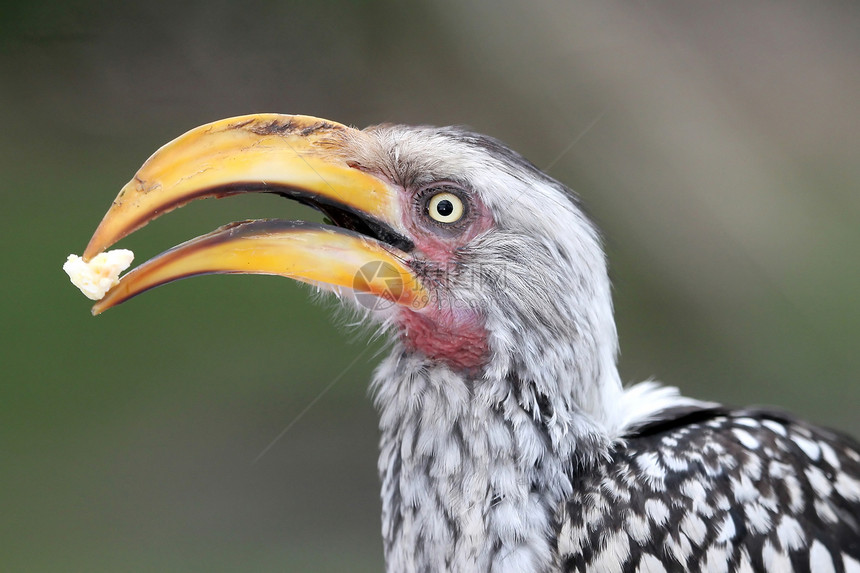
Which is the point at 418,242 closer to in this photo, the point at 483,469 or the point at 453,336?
the point at 453,336

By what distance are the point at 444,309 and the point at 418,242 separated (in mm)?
194

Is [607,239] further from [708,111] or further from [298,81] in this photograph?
[298,81]

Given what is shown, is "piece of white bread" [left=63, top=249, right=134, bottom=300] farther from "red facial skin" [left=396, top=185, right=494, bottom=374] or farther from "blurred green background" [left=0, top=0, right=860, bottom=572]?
"blurred green background" [left=0, top=0, right=860, bottom=572]

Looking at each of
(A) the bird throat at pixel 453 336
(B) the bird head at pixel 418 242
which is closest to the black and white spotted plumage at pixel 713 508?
(B) the bird head at pixel 418 242

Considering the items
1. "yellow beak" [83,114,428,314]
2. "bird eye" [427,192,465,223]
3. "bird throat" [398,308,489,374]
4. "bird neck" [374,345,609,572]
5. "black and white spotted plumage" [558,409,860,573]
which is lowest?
"black and white spotted plumage" [558,409,860,573]

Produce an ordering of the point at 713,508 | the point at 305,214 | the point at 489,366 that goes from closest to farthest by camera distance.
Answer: the point at 713,508
the point at 489,366
the point at 305,214

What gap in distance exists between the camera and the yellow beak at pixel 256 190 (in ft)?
6.44

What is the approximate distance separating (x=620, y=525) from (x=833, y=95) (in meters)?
5.57

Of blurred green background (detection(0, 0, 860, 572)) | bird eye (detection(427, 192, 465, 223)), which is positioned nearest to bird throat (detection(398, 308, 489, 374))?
bird eye (detection(427, 192, 465, 223))

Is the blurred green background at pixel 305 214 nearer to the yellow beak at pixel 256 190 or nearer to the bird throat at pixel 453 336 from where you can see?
the bird throat at pixel 453 336

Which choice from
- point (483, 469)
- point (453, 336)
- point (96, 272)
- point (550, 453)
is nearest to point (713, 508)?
point (550, 453)

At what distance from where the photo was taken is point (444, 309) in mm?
2045

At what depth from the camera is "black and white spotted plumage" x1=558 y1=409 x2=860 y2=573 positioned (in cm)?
188

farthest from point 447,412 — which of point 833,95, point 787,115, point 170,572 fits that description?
point 833,95
